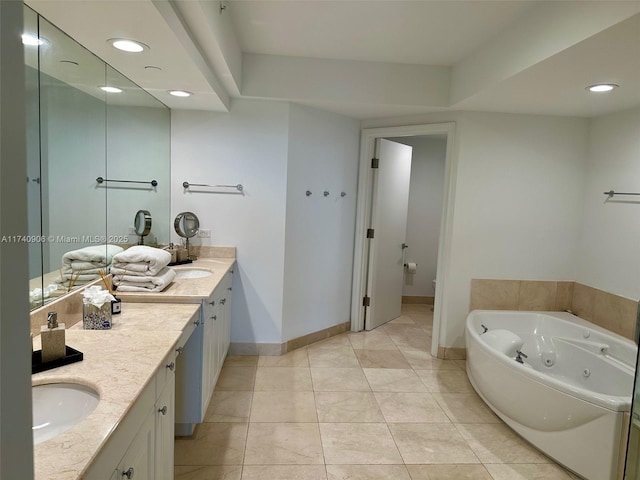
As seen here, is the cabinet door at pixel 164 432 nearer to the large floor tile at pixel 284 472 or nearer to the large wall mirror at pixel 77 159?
the large floor tile at pixel 284 472

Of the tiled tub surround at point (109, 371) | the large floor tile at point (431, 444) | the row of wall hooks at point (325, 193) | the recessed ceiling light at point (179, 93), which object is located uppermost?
the recessed ceiling light at point (179, 93)

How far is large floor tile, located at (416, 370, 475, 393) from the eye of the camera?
3.20 m

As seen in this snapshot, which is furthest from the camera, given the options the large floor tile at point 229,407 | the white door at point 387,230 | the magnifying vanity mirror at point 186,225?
the white door at point 387,230

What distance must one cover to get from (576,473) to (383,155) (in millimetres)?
3098

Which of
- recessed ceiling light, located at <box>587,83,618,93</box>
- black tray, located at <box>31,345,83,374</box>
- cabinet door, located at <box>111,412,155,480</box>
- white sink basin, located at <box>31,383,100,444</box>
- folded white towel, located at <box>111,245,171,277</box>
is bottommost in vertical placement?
cabinet door, located at <box>111,412,155,480</box>

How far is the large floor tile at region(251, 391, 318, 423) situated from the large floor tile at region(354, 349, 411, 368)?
2.65ft

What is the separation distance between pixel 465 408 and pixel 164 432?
2.17 m

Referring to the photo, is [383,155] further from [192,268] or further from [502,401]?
[502,401]

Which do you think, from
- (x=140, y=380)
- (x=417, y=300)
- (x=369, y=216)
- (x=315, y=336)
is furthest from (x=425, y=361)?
(x=140, y=380)

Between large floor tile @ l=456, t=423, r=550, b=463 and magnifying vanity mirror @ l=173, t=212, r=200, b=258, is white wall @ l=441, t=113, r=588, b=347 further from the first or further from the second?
magnifying vanity mirror @ l=173, t=212, r=200, b=258

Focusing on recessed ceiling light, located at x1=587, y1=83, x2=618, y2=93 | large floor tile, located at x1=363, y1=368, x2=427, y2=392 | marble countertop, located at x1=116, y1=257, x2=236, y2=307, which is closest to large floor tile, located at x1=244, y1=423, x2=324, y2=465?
large floor tile, located at x1=363, y1=368, x2=427, y2=392

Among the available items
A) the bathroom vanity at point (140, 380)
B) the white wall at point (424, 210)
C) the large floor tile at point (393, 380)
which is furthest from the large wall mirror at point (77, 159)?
the white wall at point (424, 210)

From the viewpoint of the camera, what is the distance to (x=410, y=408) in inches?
114

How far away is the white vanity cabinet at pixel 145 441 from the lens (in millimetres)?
1049
